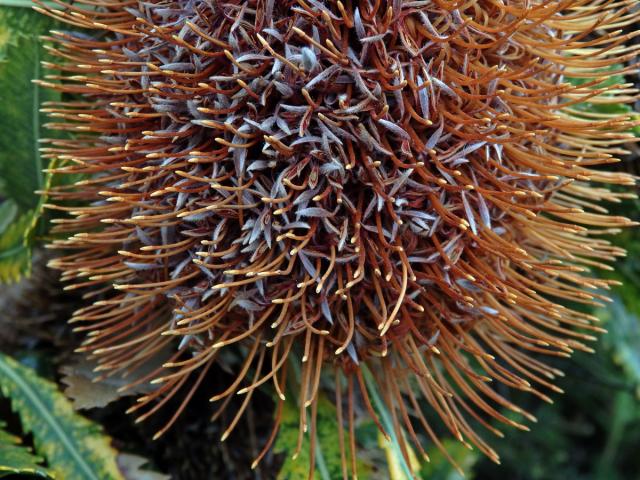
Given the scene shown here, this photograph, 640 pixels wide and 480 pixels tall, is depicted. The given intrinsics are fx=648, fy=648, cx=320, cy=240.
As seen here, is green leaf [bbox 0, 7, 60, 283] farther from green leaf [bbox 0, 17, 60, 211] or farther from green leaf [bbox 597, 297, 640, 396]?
green leaf [bbox 597, 297, 640, 396]

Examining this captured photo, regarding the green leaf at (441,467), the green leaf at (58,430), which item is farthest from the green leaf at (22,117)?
the green leaf at (441,467)

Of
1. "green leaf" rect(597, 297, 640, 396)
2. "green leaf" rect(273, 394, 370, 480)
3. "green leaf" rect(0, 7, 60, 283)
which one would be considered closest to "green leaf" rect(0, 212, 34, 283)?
"green leaf" rect(0, 7, 60, 283)

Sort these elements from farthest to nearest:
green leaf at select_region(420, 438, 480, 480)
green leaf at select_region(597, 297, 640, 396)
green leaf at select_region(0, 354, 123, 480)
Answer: green leaf at select_region(420, 438, 480, 480) → green leaf at select_region(597, 297, 640, 396) → green leaf at select_region(0, 354, 123, 480)

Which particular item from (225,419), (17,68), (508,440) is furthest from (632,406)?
(17,68)

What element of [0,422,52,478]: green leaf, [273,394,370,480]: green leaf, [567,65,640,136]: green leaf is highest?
[567,65,640,136]: green leaf

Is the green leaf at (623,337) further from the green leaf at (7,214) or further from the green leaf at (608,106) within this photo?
the green leaf at (7,214)

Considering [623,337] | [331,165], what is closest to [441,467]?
[623,337]
